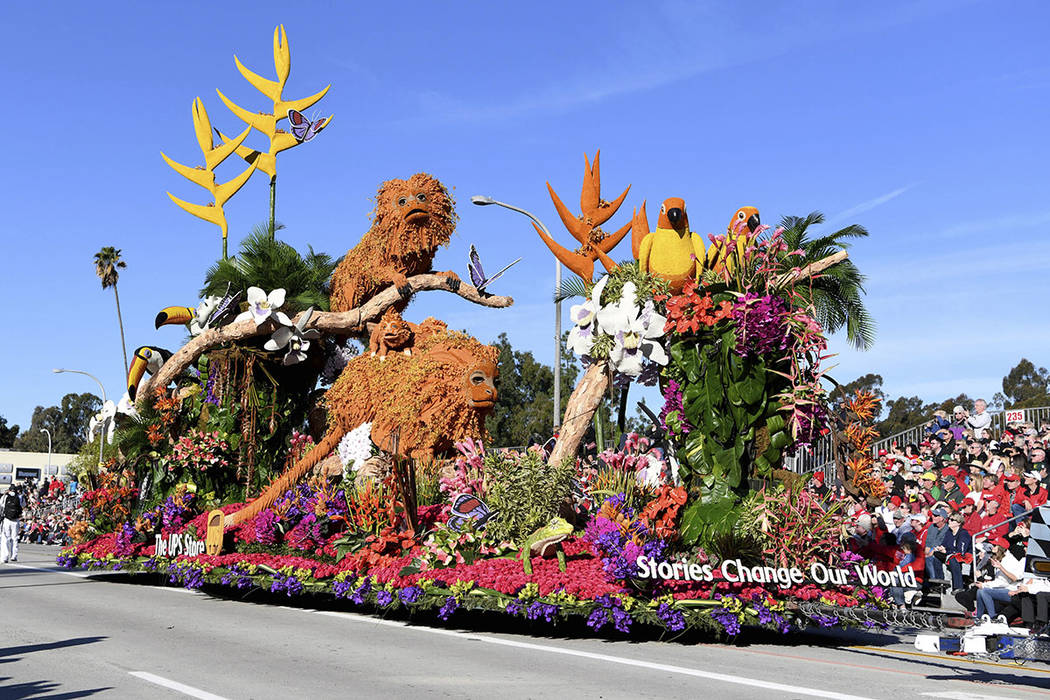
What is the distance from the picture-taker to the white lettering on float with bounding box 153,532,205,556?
1479 cm

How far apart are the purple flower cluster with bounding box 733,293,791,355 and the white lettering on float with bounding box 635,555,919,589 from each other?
7.62ft

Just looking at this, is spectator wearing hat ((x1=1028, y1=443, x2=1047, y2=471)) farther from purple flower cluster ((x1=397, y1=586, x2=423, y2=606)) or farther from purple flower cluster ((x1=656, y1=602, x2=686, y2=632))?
purple flower cluster ((x1=397, y1=586, x2=423, y2=606))

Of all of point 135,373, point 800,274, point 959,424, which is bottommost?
point 959,424

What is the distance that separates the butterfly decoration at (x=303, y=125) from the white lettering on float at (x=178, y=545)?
750 centimetres

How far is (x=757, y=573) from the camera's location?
9438 mm

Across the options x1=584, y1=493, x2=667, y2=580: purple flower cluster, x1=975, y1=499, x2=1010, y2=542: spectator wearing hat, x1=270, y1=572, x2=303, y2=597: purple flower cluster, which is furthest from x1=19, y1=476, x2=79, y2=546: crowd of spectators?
x1=975, y1=499, x2=1010, y2=542: spectator wearing hat

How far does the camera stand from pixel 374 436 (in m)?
14.1

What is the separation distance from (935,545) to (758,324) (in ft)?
16.4

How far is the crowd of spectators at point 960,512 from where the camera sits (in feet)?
29.2

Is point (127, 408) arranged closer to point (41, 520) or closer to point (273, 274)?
point (273, 274)

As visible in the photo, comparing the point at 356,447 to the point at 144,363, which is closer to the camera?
the point at 356,447

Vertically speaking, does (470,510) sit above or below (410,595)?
above

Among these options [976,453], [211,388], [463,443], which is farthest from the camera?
[976,453]

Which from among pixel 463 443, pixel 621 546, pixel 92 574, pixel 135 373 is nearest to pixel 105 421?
pixel 92 574
